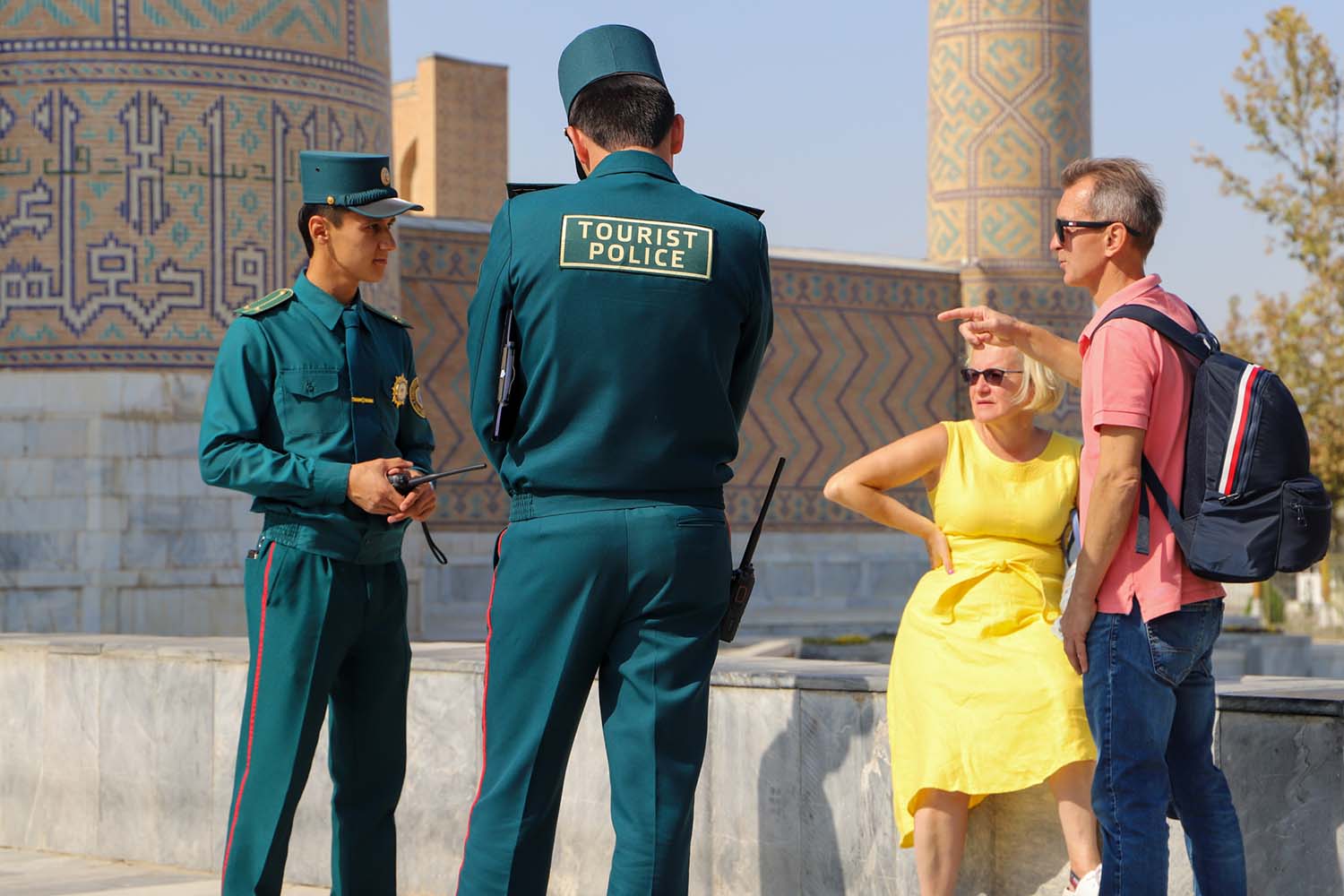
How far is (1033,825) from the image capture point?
419 cm

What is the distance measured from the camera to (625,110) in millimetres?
3160

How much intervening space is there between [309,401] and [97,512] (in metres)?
7.74

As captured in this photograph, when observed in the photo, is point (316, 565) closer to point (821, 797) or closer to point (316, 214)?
point (316, 214)

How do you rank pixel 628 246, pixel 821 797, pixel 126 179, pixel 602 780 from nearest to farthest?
pixel 628 246 < pixel 821 797 < pixel 602 780 < pixel 126 179

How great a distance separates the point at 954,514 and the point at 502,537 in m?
1.39

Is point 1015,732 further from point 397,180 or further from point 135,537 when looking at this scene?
point 397,180

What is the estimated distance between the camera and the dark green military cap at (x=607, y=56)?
3.13m

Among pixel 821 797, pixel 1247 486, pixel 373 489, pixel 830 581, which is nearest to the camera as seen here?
pixel 1247 486

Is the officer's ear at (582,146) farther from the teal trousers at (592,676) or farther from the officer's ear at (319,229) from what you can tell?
the officer's ear at (319,229)

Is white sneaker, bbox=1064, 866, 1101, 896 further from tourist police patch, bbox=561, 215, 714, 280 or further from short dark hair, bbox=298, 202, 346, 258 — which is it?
short dark hair, bbox=298, 202, 346, 258

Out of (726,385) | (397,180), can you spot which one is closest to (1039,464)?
(726,385)

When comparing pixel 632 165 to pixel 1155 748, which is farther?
pixel 1155 748

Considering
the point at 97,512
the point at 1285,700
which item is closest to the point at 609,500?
the point at 1285,700

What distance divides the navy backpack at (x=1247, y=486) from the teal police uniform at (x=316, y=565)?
1636 mm
